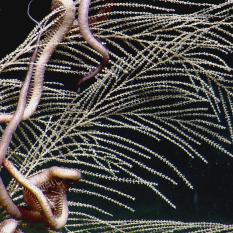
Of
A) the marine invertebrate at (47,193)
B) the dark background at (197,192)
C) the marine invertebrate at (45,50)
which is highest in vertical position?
the dark background at (197,192)

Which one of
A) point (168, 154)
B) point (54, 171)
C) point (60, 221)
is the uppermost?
Answer: point (168, 154)

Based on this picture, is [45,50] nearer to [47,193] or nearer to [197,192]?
[47,193]

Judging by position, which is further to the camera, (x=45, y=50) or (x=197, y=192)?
(x=197, y=192)

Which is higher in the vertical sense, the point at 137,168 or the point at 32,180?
the point at 137,168

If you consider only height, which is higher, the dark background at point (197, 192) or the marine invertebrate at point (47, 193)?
the dark background at point (197, 192)

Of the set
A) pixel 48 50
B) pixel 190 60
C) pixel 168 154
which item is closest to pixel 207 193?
pixel 168 154

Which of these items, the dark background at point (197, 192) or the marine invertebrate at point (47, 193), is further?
the dark background at point (197, 192)

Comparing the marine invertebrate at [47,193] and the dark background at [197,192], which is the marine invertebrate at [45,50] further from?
the dark background at [197,192]

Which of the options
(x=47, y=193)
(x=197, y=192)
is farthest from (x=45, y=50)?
(x=197, y=192)

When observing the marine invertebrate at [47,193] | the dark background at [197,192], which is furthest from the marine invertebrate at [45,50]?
the dark background at [197,192]

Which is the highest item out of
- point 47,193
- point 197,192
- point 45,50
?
point 197,192

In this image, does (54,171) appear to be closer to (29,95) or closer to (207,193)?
(29,95)
